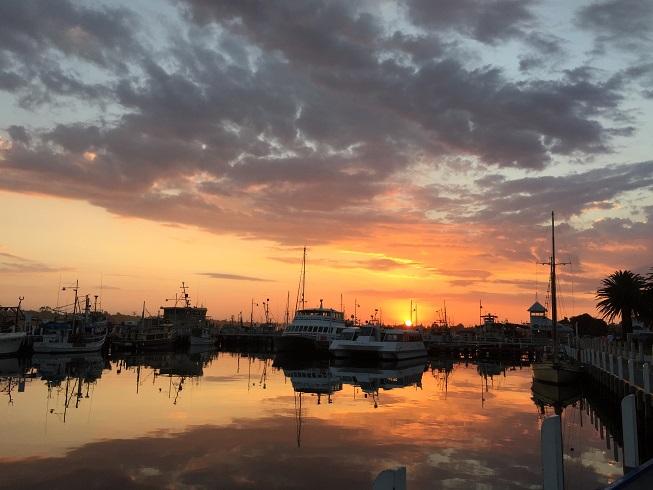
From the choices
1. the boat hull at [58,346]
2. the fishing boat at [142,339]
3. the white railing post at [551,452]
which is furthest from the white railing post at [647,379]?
the fishing boat at [142,339]

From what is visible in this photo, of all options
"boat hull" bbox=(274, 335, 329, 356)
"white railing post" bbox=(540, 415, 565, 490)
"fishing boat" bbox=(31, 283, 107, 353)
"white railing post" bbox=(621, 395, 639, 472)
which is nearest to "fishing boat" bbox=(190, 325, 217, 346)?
"fishing boat" bbox=(31, 283, 107, 353)

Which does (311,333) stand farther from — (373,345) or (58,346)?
(58,346)

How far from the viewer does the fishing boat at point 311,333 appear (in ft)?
251

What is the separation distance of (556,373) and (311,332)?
4262 centimetres

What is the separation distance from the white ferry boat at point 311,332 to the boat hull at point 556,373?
37390 millimetres

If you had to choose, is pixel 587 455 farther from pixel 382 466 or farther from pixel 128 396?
pixel 128 396

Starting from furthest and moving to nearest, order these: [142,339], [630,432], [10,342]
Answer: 1. [142,339]
2. [10,342]
3. [630,432]

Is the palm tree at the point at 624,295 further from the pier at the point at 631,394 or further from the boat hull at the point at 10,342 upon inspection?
the boat hull at the point at 10,342

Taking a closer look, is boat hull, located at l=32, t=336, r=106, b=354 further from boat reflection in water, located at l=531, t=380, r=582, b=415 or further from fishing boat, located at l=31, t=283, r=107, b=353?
boat reflection in water, located at l=531, t=380, r=582, b=415

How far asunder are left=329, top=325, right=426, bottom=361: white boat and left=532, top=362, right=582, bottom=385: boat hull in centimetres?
2575

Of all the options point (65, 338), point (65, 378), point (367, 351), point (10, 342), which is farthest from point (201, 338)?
point (65, 378)

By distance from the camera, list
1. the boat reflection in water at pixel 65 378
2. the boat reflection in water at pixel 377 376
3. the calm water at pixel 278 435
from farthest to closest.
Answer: the boat reflection in water at pixel 377 376 → the boat reflection in water at pixel 65 378 → the calm water at pixel 278 435

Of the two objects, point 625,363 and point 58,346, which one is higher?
point 625,363

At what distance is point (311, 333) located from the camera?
78.9 metres
